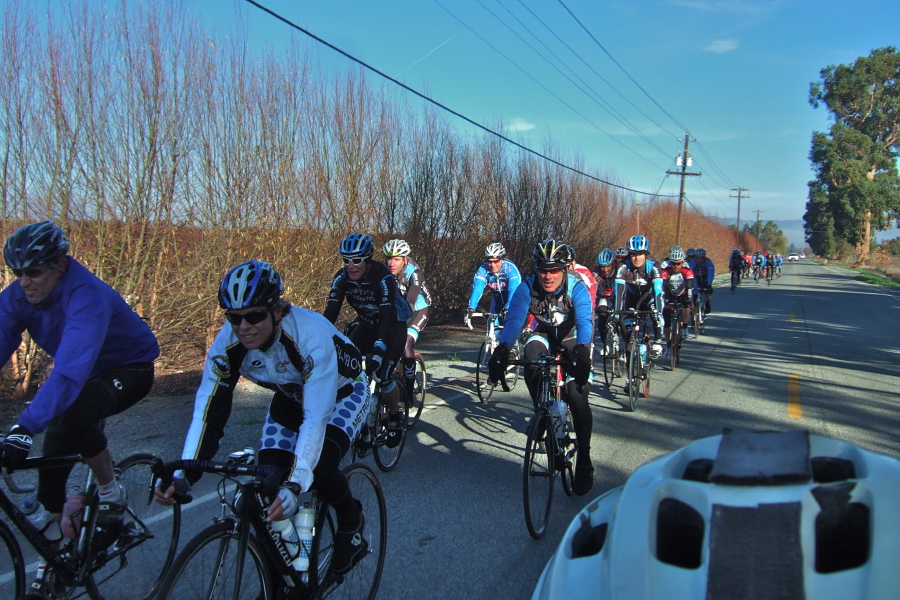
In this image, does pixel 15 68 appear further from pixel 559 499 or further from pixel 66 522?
pixel 559 499

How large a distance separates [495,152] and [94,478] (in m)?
17.1

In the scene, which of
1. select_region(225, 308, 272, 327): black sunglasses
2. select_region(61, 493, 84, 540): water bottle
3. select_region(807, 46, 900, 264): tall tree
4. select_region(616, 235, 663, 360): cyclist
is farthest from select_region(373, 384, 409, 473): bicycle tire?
select_region(807, 46, 900, 264): tall tree

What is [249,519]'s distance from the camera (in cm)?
254

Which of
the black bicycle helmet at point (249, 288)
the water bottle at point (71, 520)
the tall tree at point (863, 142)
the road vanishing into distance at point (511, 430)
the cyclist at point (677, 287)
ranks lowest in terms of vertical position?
the road vanishing into distance at point (511, 430)

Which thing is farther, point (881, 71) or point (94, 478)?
point (881, 71)

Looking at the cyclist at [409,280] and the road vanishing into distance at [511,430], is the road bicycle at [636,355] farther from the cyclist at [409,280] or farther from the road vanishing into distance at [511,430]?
the cyclist at [409,280]

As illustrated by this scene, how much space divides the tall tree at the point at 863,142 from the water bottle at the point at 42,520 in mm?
81692

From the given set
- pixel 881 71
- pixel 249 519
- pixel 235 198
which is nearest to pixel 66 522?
pixel 249 519

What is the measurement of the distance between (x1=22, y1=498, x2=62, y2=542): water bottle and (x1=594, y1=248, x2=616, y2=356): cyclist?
6.78 meters

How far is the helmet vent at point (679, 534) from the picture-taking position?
4.64ft

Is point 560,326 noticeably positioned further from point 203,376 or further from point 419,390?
point 203,376

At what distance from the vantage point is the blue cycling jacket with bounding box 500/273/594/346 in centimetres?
512

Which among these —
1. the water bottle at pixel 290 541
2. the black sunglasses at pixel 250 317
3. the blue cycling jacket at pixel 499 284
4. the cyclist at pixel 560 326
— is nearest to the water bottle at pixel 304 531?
the water bottle at pixel 290 541

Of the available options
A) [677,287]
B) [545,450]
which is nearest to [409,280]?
[545,450]
